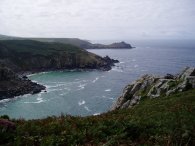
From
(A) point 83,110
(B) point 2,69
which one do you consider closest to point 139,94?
(A) point 83,110

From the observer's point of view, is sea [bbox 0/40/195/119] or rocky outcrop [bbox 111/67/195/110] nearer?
rocky outcrop [bbox 111/67/195/110]

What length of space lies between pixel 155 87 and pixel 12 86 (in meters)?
93.1

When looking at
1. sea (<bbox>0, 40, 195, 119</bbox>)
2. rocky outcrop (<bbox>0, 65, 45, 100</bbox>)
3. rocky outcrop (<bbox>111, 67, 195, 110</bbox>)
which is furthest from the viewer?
rocky outcrop (<bbox>0, 65, 45, 100</bbox>)

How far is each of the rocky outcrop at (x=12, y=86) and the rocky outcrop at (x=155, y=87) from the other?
246ft

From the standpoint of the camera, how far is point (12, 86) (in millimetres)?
127625

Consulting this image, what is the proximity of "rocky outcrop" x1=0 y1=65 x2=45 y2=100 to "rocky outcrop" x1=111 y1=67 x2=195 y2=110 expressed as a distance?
7502cm

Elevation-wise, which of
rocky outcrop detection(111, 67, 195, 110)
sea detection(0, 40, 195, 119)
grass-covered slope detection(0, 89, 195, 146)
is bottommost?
sea detection(0, 40, 195, 119)

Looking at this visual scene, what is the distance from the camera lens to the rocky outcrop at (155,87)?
41625 mm

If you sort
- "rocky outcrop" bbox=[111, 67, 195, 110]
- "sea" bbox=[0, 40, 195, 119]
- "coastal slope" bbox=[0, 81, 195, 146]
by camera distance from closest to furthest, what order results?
"coastal slope" bbox=[0, 81, 195, 146]
"rocky outcrop" bbox=[111, 67, 195, 110]
"sea" bbox=[0, 40, 195, 119]

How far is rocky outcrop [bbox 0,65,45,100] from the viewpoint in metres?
120

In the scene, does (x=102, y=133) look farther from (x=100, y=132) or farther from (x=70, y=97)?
(x=70, y=97)

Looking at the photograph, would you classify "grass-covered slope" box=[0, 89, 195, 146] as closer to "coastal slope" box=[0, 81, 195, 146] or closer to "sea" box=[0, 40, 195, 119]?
"coastal slope" box=[0, 81, 195, 146]

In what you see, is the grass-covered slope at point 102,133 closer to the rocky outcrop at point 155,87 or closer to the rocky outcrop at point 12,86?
the rocky outcrop at point 155,87

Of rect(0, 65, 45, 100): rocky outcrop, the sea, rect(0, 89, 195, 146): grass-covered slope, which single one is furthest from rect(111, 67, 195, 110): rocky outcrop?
rect(0, 65, 45, 100): rocky outcrop
